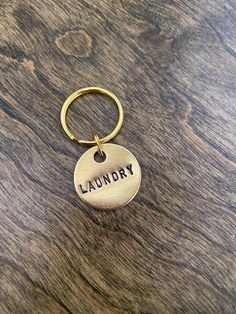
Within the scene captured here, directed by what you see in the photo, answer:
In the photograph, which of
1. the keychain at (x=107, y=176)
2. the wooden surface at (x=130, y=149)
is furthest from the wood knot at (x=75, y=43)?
the keychain at (x=107, y=176)

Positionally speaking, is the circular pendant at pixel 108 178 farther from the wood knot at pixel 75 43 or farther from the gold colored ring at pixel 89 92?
the wood knot at pixel 75 43

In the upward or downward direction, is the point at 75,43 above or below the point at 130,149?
above

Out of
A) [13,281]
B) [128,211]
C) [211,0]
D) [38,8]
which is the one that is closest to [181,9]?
[211,0]

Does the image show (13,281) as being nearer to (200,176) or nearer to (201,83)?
(200,176)

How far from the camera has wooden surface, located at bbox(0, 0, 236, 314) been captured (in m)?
0.78

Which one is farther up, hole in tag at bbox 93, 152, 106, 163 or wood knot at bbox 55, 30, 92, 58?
wood knot at bbox 55, 30, 92, 58

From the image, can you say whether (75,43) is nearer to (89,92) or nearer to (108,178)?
(89,92)

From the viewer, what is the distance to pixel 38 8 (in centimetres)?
90

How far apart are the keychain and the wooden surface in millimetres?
23

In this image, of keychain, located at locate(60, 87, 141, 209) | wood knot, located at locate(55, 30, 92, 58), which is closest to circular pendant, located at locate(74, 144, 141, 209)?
keychain, located at locate(60, 87, 141, 209)

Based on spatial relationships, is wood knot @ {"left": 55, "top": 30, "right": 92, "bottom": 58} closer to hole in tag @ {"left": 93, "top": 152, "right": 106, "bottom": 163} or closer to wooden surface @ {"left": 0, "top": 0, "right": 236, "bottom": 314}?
wooden surface @ {"left": 0, "top": 0, "right": 236, "bottom": 314}

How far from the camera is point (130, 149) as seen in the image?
83 cm

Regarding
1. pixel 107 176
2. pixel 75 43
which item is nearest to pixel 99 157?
pixel 107 176

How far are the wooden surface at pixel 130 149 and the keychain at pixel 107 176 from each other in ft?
0.08
